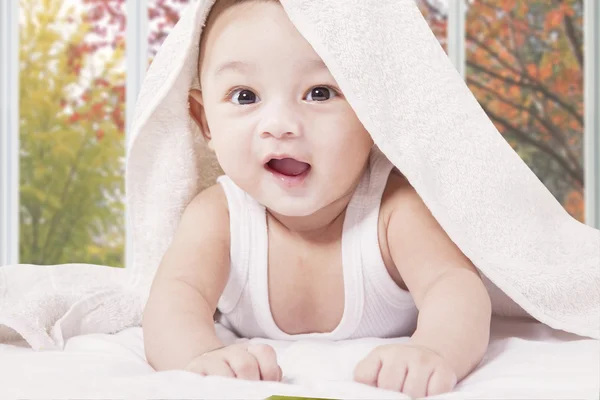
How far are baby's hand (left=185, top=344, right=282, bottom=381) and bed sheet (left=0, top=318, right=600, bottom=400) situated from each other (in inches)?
1.0

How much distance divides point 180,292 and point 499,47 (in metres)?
2.48

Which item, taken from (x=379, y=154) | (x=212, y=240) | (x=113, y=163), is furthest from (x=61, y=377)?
(x=113, y=163)

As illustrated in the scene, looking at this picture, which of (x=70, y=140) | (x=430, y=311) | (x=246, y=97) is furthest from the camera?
(x=70, y=140)

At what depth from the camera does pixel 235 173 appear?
963mm

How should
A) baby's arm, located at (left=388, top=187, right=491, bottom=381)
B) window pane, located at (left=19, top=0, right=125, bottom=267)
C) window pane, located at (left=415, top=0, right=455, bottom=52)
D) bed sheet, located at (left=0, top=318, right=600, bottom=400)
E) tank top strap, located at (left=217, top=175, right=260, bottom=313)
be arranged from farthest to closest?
window pane, located at (left=19, top=0, right=125, bottom=267), window pane, located at (left=415, top=0, right=455, bottom=52), tank top strap, located at (left=217, top=175, right=260, bottom=313), baby's arm, located at (left=388, top=187, right=491, bottom=381), bed sheet, located at (left=0, top=318, right=600, bottom=400)

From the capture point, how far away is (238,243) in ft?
3.42

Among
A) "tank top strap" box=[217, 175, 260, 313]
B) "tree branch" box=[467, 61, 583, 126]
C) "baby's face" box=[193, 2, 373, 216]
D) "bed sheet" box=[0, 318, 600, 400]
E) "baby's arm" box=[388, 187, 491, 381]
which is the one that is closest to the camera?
"bed sheet" box=[0, 318, 600, 400]

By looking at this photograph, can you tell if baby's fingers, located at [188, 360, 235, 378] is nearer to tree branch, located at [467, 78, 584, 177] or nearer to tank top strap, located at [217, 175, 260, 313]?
tank top strap, located at [217, 175, 260, 313]

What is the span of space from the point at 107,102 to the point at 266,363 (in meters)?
2.85

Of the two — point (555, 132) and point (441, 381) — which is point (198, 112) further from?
point (555, 132)

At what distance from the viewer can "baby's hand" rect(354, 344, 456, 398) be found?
68 cm

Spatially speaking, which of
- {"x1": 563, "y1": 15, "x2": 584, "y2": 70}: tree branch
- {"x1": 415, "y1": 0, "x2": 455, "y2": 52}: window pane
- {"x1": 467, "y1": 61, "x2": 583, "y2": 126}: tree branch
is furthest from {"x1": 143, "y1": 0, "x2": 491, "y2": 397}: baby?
{"x1": 563, "y1": 15, "x2": 584, "y2": 70}: tree branch

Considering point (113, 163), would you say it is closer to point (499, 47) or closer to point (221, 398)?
point (499, 47)

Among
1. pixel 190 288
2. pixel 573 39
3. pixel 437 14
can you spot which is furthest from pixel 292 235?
pixel 573 39
